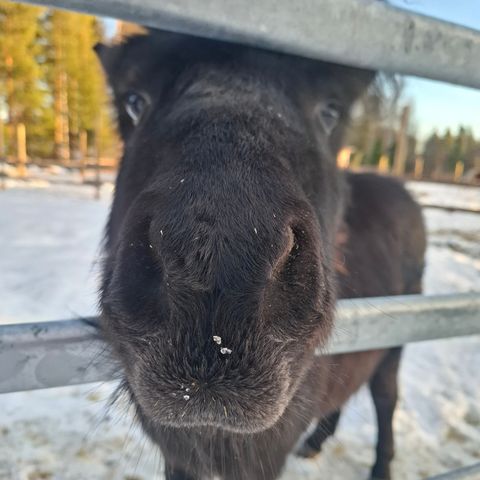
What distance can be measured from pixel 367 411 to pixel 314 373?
8.04 feet

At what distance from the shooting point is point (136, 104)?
1971mm

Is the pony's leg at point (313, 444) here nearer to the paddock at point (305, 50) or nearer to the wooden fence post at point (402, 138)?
the paddock at point (305, 50)

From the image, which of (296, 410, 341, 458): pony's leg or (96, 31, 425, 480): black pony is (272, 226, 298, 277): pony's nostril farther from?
(296, 410, 341, 458): pony's leg

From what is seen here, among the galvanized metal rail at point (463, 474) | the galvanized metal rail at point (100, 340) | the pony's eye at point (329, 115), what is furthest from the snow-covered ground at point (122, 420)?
the pony's eye at point (329, 115)

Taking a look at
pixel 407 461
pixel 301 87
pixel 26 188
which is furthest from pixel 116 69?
pixel 26 188

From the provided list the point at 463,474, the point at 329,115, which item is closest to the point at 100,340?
the point at 329,115

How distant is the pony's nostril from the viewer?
0.96m

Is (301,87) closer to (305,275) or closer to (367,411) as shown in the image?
(305,275)

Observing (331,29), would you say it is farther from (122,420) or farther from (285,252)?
(122,420)

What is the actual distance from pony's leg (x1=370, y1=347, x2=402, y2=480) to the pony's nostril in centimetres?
266

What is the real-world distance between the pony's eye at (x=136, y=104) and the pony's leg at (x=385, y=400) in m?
2.51

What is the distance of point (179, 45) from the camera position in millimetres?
1771

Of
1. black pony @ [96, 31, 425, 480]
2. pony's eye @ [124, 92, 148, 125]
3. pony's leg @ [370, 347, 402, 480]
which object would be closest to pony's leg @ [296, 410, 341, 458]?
pony's leg @ [370, 347, 402, 480]

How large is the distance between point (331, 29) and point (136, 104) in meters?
1.05
